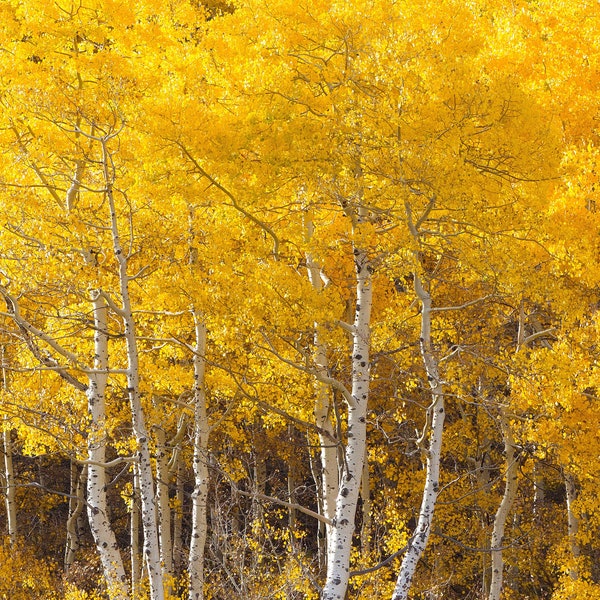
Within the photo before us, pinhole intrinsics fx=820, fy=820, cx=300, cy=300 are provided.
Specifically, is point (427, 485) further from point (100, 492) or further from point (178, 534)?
point (178, 534)

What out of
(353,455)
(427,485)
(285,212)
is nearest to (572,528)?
(427,485)

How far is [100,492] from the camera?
31.3 feet

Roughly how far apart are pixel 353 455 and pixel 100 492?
315 cm

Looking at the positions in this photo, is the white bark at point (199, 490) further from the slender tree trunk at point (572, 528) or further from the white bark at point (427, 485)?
the slender tree trunk at point (572, 528)

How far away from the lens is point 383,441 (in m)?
18.8

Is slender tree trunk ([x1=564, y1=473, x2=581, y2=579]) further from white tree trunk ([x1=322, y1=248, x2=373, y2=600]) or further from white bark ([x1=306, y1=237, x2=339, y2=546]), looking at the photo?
Result: white tree trunk ([x1=322, y1=248, x2=373, y2=600])

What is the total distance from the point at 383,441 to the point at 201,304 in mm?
10709

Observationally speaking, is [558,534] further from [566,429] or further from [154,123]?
[154,123]

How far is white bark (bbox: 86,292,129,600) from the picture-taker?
9070 mm

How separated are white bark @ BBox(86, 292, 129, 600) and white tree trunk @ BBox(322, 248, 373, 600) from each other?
2509mm

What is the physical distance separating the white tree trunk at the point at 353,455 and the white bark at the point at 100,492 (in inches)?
98.8

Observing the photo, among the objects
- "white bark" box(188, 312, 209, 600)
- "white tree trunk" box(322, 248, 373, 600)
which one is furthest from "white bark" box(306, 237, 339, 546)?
"white bark" box(188, 312, 209, 600)

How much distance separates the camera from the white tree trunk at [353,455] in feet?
27.0

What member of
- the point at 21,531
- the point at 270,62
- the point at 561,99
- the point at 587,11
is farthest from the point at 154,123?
the point at 21,531
